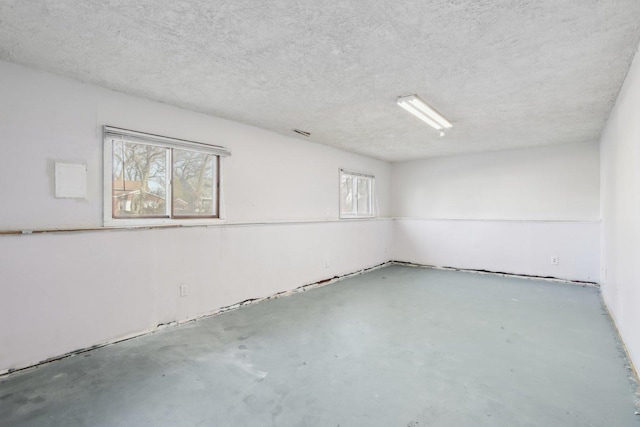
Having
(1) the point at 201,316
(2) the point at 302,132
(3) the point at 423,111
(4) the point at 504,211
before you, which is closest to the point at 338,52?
(3) the point at 423,111

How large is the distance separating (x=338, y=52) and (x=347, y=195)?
389 cm

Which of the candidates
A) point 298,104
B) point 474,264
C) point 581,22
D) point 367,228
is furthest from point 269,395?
point 474,264

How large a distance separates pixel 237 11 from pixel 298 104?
1.52 metres

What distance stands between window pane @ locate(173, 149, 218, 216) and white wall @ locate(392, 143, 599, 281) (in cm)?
442

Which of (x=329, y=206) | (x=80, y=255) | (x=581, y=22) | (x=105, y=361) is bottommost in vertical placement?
(x=105, y=361)

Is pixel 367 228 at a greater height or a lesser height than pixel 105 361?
greater

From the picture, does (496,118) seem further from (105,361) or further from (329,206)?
(105,361)

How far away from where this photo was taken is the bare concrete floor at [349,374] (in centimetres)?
177

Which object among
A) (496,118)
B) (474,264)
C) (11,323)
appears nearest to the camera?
(11,323)

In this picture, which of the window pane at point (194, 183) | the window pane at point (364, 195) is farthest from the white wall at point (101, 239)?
the window pane at point (364, 195)

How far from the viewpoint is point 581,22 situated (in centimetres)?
181

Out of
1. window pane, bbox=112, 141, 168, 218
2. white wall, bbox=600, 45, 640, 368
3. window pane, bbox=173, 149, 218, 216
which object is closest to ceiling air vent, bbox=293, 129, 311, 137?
window pane, bbox=173, 149, 218, 216

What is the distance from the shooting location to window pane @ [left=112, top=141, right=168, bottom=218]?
2.90 meters

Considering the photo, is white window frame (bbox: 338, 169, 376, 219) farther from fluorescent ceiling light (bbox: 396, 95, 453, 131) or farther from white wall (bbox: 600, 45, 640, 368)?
white wall (bbox: 600, 45, 640, 368)
